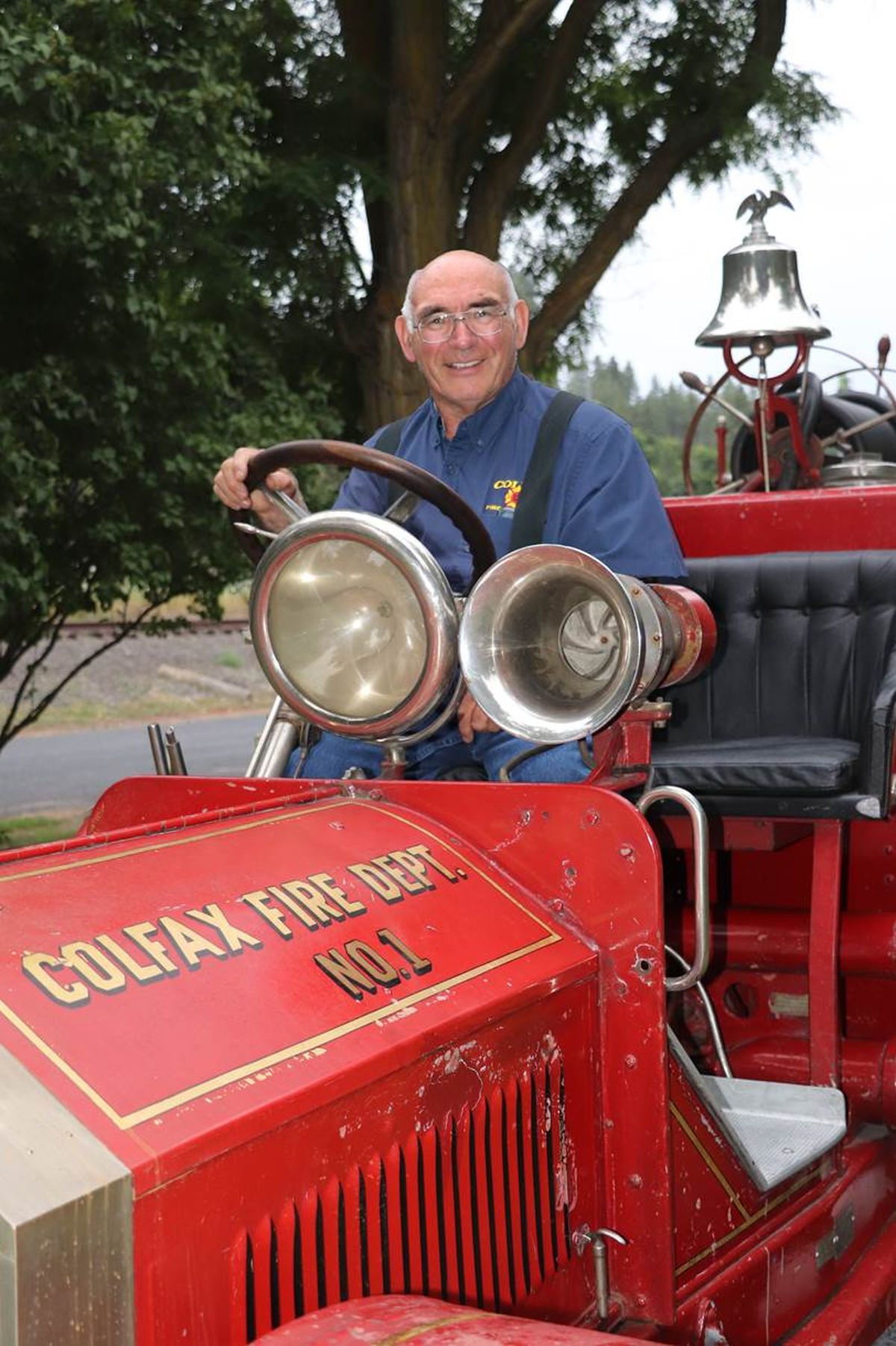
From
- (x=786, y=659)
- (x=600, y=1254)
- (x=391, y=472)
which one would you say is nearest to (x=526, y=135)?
(x=786, y=659)

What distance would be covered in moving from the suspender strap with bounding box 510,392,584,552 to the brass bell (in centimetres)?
197

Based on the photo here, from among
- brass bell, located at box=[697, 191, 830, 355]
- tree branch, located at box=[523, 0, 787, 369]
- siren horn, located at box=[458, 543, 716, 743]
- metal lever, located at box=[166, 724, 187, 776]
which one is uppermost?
tree branch, located at box=[523, 0, 787, 369]

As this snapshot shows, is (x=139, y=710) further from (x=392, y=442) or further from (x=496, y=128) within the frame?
(x=392, y=442)

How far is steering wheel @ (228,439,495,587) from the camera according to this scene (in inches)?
80.8

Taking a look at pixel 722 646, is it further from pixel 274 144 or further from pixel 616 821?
pixel 274 144

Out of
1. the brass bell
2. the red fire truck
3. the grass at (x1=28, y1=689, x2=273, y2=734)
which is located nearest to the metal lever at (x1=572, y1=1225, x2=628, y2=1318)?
the red fire truck

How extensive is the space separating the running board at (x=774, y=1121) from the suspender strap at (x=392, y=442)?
3.78ft

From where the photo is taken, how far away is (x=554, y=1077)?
5.85 feet

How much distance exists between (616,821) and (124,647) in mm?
18765

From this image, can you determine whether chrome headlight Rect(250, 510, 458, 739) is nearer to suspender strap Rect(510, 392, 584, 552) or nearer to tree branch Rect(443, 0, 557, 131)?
suspender strap Rect(510, 392, 584, 552)

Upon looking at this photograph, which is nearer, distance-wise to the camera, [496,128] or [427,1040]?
[427,1040]

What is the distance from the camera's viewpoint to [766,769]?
2941 millimetres

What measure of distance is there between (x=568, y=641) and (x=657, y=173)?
8164mm

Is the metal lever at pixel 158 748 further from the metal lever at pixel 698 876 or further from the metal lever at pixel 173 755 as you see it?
the metal lever at pixel 698 876
